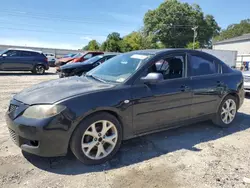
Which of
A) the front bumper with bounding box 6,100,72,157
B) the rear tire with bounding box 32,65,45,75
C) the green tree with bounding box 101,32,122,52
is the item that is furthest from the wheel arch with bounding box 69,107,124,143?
the green tree with bounding box 101,32,122,52

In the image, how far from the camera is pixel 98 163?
3.34m

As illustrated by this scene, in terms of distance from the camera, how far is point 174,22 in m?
54.8

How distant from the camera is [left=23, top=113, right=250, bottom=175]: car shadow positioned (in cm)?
327

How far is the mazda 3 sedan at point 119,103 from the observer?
3.03m

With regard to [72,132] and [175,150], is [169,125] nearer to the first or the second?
[175,150]

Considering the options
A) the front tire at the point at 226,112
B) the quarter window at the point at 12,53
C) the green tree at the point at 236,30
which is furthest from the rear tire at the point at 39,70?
the green tree at the point at 236,30

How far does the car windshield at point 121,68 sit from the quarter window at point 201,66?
962 mm

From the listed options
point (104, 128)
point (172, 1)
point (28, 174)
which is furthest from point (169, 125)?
point (172, 1)

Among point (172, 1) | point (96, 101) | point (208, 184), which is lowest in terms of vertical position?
point (208, 184)

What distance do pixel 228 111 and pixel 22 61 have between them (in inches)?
521

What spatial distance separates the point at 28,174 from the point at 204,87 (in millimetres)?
3233

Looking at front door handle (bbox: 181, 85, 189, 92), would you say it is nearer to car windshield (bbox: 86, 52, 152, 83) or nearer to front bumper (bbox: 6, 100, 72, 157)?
car windshield (bbox: 86, 52, 152, 83)

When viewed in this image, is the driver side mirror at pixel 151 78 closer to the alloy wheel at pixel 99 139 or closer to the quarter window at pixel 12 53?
the alloy wheel at pixel 99 139

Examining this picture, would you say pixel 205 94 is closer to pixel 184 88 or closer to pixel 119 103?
pixel 184 88
